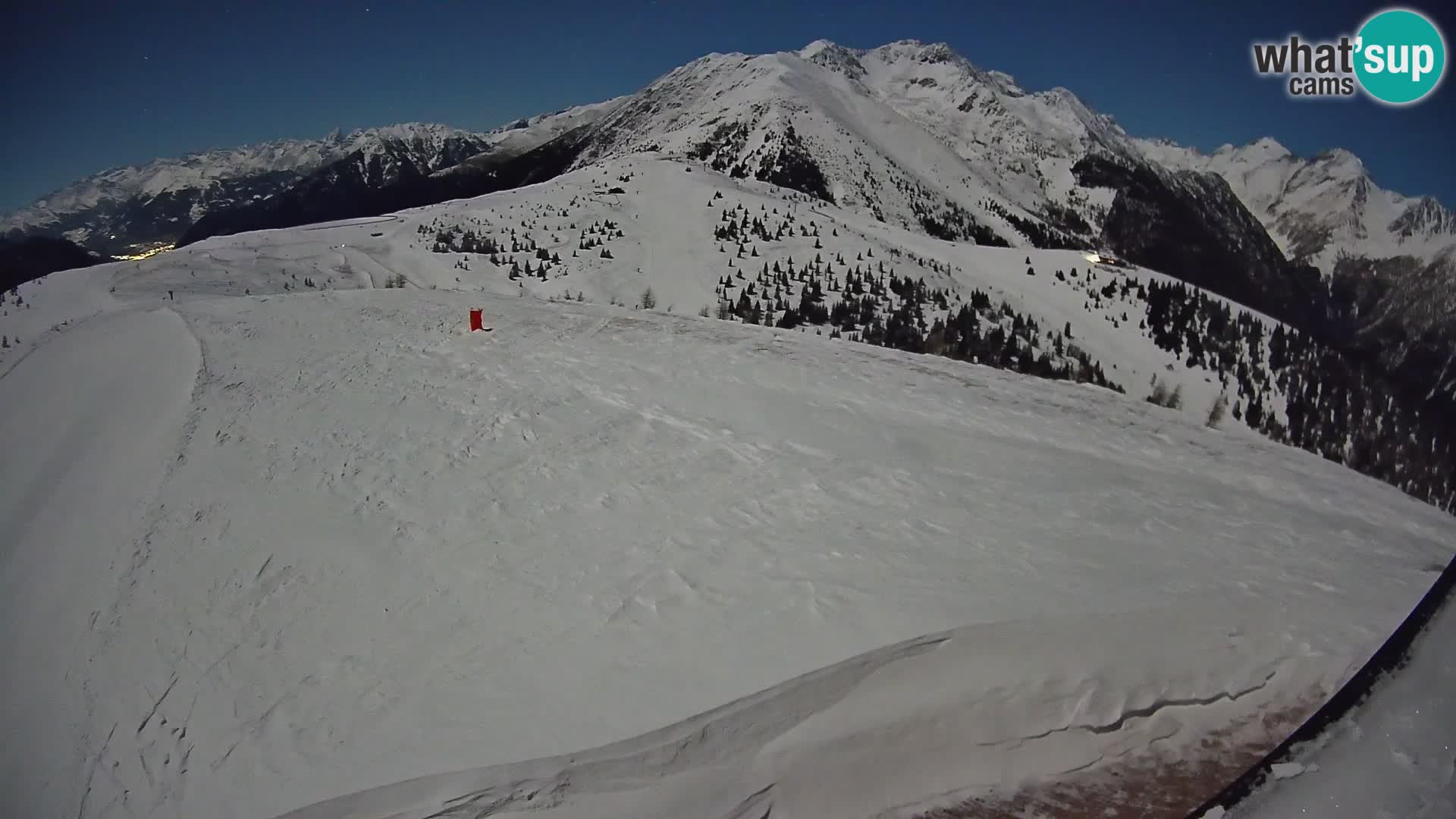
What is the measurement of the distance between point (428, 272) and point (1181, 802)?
1697 cm

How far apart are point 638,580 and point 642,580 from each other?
3 centimetres

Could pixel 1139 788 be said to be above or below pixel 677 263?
below

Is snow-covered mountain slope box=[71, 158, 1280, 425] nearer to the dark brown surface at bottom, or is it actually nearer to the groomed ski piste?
the groomed ski piste

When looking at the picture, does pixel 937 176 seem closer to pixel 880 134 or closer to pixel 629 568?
pixel 880 134

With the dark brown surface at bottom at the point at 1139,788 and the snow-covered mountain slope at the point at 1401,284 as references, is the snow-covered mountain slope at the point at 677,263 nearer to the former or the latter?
the snow-covered mountain slope at the point at 1401,284

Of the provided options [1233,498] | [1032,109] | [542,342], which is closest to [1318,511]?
[1233,498]

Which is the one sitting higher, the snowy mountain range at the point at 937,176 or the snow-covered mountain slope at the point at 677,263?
the snowy mountain range at the point at 937,176

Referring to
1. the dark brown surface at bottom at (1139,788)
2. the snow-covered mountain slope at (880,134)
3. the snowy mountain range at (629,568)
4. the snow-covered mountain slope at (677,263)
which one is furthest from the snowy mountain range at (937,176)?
the dark brown surface at bottom at (1139,788)

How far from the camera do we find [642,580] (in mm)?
4551

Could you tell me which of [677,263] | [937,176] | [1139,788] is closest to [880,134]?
[937,176]

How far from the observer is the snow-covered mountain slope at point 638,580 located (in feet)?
10.8

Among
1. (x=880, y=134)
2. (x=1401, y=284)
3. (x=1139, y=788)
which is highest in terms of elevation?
(x=880, y=134)

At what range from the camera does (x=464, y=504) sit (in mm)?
5469

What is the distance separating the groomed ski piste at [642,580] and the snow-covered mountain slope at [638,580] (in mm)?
25
